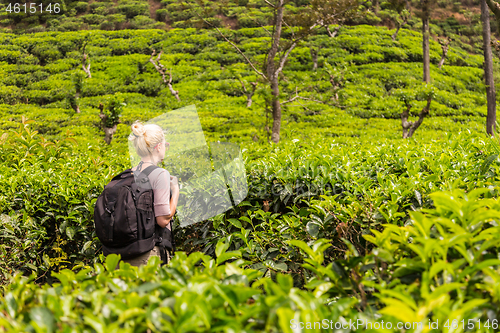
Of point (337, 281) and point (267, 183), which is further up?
point (337, 281)

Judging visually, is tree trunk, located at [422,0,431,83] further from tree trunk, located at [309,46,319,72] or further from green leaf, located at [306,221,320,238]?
green leaf, located at [306,221,320,238]

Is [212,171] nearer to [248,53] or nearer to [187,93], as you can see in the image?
[187,93]

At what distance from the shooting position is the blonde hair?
2.17m

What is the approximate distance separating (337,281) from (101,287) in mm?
819

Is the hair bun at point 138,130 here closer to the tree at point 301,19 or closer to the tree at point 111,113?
the tree at point 301,19

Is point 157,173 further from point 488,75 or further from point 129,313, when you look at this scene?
point 488,75

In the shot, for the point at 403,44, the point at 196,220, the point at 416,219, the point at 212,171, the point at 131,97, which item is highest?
the point at 403,44

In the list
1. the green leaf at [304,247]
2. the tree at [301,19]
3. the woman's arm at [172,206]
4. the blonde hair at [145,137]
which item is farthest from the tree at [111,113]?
the green leaf at [304,247]

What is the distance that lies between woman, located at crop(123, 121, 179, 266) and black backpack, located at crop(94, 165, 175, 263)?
0.04 meters

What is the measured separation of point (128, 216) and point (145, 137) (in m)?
0.54

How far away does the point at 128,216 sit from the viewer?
1986 mm

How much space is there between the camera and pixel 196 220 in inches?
102

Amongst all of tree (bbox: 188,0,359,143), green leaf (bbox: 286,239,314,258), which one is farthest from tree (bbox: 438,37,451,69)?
green leaf (bbox: 286,239,314,258)

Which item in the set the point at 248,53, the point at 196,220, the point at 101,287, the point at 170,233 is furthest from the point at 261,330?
the point at 248,53
